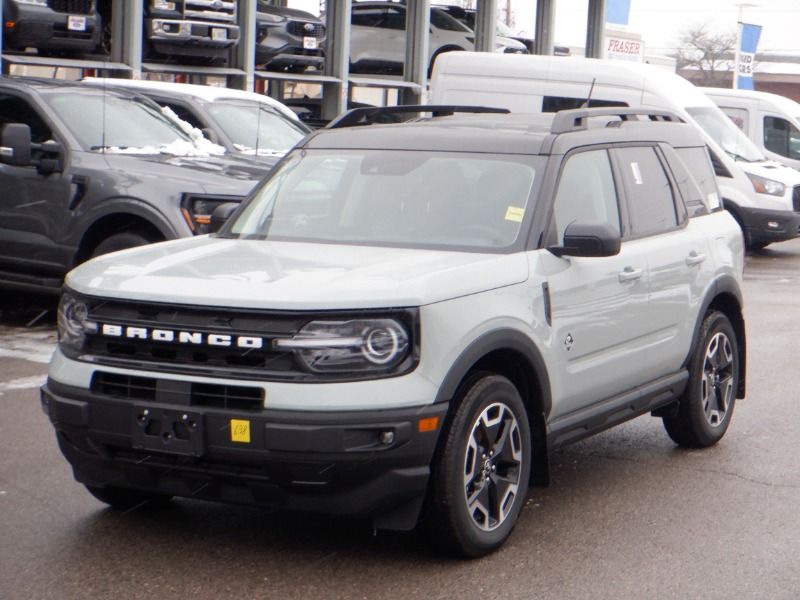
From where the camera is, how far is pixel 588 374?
19.7ft

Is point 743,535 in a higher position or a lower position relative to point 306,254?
lower

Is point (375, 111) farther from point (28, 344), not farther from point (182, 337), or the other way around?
point (28, 344)

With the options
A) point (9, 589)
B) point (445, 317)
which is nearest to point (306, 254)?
point (445, 317)

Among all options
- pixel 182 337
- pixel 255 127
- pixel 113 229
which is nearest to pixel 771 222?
pixel 255 127

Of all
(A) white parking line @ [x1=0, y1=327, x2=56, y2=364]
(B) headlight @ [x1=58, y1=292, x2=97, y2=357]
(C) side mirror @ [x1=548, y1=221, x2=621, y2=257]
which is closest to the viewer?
(B) headlight @ [x1=58, y1=292, x2=97, y2=357]

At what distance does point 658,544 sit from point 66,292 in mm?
2633

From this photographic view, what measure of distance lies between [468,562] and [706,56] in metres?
82.6

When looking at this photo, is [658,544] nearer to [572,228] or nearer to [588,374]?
[588,374]

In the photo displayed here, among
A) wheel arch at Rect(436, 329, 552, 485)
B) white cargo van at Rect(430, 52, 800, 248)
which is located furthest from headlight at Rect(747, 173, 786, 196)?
wheel arch at Rect(436, 329, 552, 485)

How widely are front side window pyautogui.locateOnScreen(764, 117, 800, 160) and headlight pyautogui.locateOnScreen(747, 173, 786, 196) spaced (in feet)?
10.8

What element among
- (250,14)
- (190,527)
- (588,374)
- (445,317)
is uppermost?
(250,14)

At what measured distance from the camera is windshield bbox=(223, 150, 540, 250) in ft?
19.3

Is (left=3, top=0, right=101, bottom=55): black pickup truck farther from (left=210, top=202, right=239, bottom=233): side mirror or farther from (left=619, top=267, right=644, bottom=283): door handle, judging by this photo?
(left=619, top=267, right=644, bottom=283): door handle

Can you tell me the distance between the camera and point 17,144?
10.4 meters
